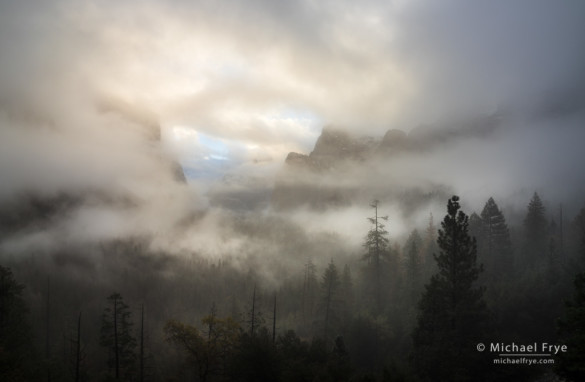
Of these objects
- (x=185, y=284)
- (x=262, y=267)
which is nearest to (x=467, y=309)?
(x=262, y=267)

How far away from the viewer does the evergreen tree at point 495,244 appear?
54.8 m

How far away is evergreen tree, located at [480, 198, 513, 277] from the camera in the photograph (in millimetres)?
54781

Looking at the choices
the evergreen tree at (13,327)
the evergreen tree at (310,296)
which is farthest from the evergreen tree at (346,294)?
the evergreen tree at (13,327)

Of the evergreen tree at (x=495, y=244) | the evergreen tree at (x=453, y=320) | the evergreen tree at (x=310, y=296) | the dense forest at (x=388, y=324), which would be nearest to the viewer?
the dense forest at (x=388, y=324)

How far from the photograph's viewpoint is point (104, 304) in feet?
423

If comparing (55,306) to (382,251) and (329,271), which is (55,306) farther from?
(382,251)

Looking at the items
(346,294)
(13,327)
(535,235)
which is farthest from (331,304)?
(13,327)

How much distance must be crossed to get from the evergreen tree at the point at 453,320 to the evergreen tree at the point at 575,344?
8951mm

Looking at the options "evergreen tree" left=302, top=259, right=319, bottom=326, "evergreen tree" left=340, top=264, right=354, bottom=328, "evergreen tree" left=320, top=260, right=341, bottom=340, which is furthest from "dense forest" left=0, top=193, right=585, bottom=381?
"evergreen tree" left=302, top=259, right=319, bottom=326

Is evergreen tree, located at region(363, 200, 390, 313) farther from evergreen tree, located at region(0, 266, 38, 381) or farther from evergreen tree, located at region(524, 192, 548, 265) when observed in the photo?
evergreen tree, located at region(0, 266, 38, 381)

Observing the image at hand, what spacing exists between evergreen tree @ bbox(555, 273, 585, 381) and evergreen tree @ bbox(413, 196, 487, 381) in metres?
8.95

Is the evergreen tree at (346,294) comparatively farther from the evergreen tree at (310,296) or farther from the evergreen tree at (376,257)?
the evergreen tree at (310,296)

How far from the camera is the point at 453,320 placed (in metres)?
31.6

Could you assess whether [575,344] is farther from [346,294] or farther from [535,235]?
[535,235]
